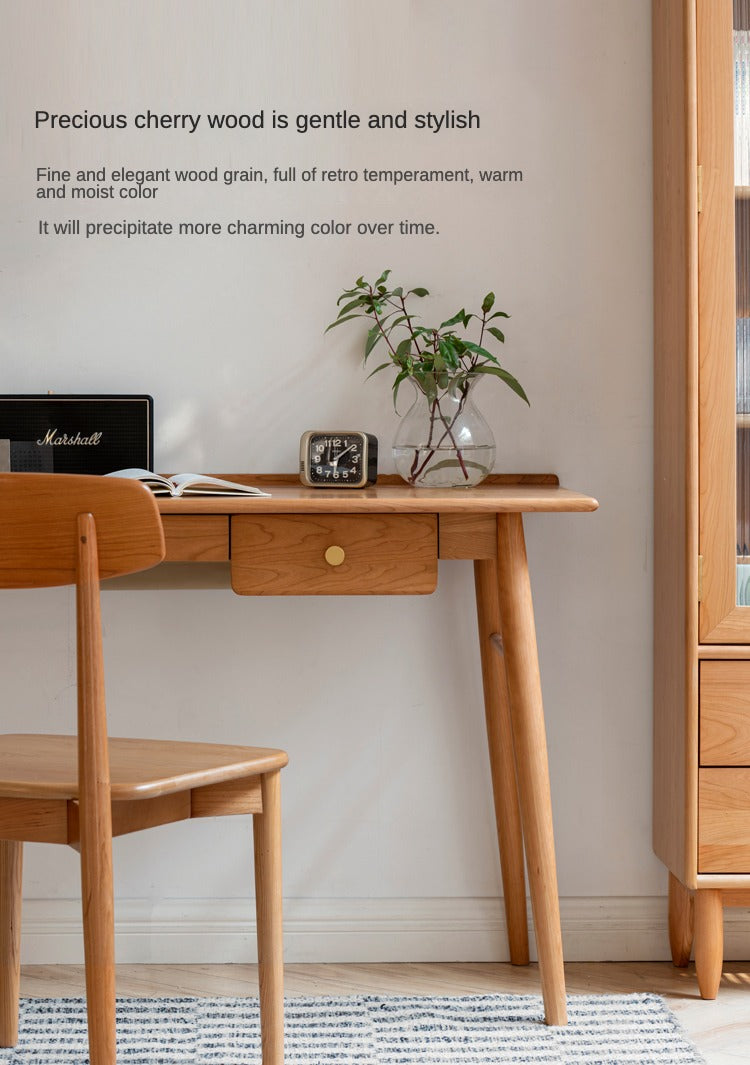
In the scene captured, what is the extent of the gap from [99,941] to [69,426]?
0.91 m

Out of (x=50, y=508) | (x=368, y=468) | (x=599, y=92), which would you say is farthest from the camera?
(x=599, y=92)

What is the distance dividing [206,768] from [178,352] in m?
0.88

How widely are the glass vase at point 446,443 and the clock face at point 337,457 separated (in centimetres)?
8

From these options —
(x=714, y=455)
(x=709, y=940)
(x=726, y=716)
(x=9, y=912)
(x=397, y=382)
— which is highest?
(x=397, y=382)

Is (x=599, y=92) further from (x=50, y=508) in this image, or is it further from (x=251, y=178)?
(x=50, y=508)

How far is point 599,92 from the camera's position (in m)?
1.83

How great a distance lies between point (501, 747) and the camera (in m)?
1.75

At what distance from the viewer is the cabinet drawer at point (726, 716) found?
5.17 feet

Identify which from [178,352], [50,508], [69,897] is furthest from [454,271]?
[69,897]

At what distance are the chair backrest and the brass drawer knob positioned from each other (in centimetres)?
40

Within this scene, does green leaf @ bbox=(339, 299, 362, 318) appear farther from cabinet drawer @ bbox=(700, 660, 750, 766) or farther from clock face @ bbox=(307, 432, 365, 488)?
cabinet drawer @ bbox=(700, 660, 750, 766)

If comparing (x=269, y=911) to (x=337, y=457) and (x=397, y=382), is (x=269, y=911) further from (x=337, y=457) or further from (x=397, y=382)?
(x=397, y=382)

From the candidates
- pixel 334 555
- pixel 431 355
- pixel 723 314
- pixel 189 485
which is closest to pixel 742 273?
pixel 723 314

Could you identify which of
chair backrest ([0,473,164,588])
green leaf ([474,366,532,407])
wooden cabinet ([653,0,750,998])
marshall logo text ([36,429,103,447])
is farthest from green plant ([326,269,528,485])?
chair backrest ([0,473,164,588])
